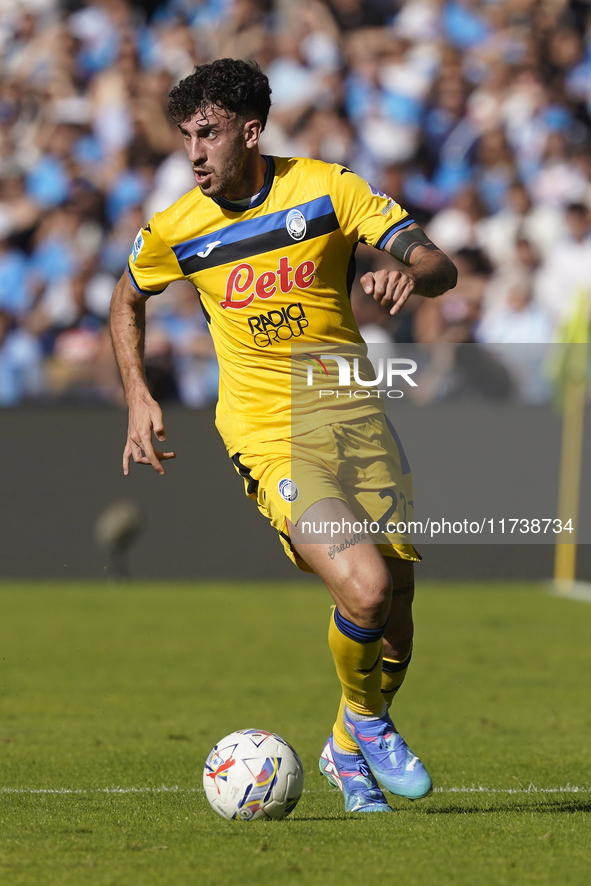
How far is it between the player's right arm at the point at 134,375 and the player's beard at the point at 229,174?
0.60 metres

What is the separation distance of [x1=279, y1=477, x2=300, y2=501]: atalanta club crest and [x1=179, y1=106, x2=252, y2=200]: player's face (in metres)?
1.09

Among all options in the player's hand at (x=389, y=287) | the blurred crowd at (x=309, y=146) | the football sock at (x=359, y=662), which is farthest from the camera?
the blurred crowd at (x=309, y=146)

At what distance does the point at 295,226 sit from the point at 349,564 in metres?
1.29

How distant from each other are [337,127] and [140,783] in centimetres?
1058

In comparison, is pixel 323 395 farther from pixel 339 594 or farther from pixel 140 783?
pixel 140 783

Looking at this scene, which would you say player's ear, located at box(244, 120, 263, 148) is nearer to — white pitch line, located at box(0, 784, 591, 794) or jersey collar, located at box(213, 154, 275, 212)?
jersey collar, located at box(213, 154, 275, 212)

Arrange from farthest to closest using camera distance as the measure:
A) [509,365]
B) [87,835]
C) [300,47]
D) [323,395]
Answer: [300,47], [509,365], [323,395], [87,835]

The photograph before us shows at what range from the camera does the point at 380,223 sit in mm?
4496

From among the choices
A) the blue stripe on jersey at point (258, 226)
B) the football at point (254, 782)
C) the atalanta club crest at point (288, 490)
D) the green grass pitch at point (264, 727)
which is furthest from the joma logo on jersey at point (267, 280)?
the green grass pitch at point (264, 727)

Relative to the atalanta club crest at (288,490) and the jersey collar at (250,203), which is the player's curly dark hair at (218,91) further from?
the atalanta club crest at (288,490)

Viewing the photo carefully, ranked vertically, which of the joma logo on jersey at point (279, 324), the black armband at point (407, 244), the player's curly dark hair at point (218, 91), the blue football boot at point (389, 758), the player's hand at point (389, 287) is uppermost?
the player's curly dark hair at point (218, 91)

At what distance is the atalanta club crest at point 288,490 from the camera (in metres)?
4.37

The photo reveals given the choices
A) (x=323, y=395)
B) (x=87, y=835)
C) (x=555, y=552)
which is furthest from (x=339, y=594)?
(x=555, y=552)

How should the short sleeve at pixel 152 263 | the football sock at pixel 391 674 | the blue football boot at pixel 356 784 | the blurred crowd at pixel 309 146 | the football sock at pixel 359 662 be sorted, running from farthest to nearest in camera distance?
the blurred crowd at pixel 309 146
the football sock at pixel 391 674
the short sleeve at pixel 152 263
the blue football boot at pixel 356 784
the football sock at pixel 359 662
